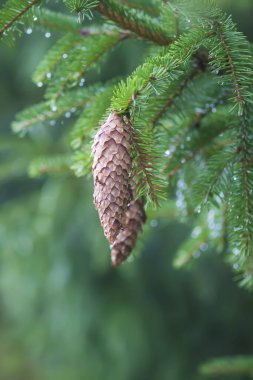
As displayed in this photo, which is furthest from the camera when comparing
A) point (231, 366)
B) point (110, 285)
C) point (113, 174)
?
point (110, 285)

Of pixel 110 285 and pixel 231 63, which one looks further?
pixel 110 285

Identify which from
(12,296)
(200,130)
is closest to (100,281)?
(12,296)

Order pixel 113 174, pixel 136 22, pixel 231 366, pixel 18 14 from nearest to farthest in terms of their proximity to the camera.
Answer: pixel 113 174, pixel 18 14, pixel 136 22, pixel 231 366

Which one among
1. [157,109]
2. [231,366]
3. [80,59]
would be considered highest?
[80,59]

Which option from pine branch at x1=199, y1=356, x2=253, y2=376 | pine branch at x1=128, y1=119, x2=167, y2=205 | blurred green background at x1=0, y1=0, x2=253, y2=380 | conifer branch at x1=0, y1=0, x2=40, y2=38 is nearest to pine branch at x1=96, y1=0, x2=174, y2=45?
conifer branch at x1=0, y1=0, x2=40, y2=38

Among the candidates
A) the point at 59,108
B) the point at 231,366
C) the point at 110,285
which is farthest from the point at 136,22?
the point at 110,285

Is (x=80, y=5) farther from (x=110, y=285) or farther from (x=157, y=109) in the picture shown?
(x=110, y=285)
